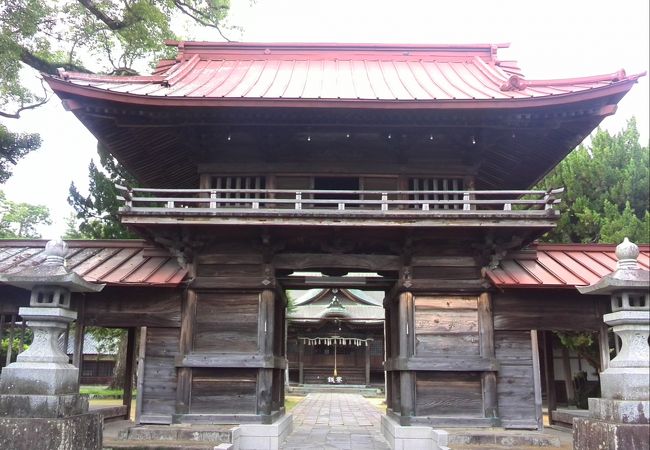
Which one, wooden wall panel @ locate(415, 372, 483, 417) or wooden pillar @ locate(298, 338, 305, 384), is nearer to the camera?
wooden wall panel @ locate(415, 372, 483, 417)

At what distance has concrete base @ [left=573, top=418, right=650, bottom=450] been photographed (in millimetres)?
6379

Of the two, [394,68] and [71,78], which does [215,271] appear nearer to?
[71,78]

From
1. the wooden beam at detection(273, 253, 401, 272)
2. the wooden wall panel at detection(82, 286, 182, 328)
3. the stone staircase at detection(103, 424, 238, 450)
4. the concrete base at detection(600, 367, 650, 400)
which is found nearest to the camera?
the concrete base at detection(600, 367, 650, 400)

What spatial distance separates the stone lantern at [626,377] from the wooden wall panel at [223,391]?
605 cm

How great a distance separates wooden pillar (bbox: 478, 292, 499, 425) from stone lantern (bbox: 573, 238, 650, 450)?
3158 millimetres

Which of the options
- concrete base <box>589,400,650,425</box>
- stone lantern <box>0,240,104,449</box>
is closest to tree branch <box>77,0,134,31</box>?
stone lantern <box>0,240,104,449</box>

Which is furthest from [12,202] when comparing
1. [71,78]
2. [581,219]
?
[581,219]

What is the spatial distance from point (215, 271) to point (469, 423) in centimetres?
602

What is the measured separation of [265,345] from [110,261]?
4.04 meters

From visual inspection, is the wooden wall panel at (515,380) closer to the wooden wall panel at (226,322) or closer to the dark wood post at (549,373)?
the dark wood post at (549,373)

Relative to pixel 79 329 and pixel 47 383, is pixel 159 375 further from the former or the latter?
pixel 47 383

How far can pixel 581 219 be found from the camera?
1959 cm

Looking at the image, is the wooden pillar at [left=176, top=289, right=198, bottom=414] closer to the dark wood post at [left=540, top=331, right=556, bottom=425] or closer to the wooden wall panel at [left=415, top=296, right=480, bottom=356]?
the wooden wall panel at [left=415, top=296, right=480, bottom=356]

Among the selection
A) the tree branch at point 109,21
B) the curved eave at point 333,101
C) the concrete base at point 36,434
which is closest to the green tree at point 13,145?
the tree branch at point 109,21
